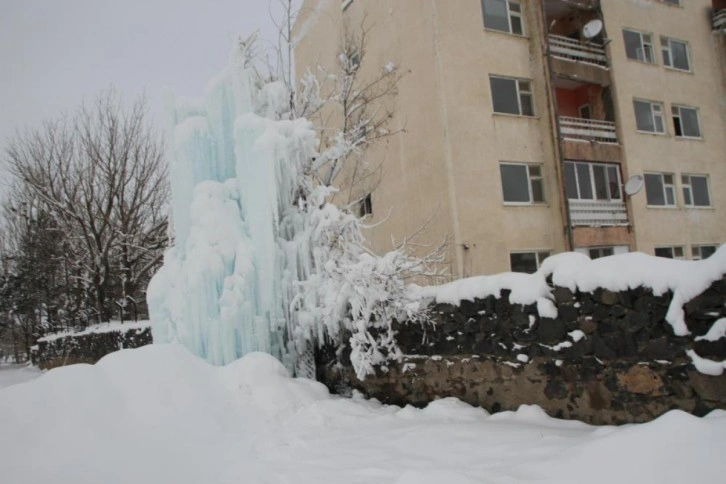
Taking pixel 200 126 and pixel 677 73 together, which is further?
pixel 677 73

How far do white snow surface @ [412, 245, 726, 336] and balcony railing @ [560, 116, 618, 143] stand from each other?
10.7 meters

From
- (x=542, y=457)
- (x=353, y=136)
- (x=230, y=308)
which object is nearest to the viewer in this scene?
(x=542, y=457)

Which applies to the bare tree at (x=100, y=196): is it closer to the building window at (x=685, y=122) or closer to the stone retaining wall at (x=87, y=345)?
the stone retaining wall at (x=87, y=345)

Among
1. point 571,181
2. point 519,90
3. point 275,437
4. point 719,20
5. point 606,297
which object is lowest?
point 275,437

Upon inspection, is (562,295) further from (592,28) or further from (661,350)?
(592,28)

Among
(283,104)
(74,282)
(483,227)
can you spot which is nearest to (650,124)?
(483,227)

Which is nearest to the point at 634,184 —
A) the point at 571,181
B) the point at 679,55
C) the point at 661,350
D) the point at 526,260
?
the point at 571,181

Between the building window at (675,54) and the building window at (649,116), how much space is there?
82.2 inches

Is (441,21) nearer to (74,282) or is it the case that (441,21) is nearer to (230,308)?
(230,308)

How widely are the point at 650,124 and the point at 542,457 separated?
1746cm

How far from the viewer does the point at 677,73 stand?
1895 cm

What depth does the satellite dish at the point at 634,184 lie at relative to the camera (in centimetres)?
1566

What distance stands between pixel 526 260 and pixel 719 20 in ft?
46.4

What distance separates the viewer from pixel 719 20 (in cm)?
1964
